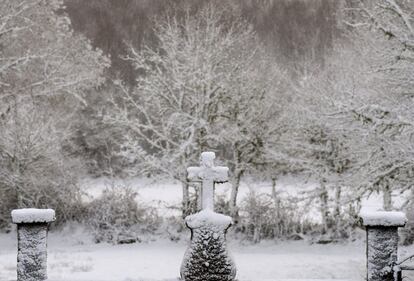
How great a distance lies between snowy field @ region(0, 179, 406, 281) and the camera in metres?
17.0

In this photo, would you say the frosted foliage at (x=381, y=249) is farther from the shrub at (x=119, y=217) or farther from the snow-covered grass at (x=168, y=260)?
the shrub at (x=119, y=217)

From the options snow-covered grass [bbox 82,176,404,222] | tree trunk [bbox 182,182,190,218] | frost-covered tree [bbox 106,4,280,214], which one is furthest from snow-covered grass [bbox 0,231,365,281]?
frost-covered tree [bbox 106,4,280,214]

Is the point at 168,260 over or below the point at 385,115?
below

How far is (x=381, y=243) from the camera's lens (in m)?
8.66

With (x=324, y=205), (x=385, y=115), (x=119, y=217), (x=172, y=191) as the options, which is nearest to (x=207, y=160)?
(x=385, y=115)

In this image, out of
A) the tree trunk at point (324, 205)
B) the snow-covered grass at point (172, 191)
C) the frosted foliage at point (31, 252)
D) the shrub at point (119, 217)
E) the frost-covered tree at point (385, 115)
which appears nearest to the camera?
the frosted foliage at point (31, 252)

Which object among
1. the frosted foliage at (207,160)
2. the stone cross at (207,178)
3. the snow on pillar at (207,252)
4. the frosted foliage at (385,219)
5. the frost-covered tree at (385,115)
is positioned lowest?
the snow on pillar at (207,252)

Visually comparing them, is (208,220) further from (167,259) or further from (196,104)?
(196,104)

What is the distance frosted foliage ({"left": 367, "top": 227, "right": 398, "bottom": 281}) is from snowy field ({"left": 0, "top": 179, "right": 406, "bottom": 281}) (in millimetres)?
7120

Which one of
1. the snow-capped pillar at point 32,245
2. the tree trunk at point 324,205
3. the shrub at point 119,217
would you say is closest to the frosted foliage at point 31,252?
the snow-capped pillar at point 32,245

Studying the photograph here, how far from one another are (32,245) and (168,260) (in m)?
11.0

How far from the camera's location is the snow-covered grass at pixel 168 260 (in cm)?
1703

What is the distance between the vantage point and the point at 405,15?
48.8 ft

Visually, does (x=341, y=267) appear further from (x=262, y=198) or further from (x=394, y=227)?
(x=394, y=227)
